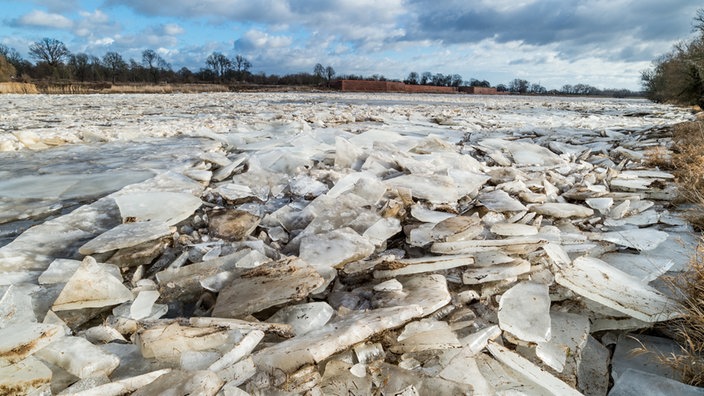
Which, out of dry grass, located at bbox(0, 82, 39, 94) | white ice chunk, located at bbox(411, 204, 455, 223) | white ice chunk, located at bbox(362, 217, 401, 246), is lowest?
white ice chunk, located at bbox(362, 217, 401, 246)

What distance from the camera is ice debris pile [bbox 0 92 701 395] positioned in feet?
2.59

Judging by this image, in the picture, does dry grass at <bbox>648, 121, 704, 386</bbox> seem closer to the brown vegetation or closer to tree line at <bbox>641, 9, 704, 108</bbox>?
tree line at <bbox>641, 9, 704, 108</bbox>

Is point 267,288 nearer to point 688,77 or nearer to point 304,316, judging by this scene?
point 304,316

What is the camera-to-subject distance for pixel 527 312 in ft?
3.33

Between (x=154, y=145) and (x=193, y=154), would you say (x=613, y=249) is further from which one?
(x=154, y=145)

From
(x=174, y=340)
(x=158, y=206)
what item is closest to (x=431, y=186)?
(x=158, y=206)

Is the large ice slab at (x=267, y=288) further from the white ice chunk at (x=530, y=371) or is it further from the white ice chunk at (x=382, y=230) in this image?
the white ice chunk at (x=530, y=371)

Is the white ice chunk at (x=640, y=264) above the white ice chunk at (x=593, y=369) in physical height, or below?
above

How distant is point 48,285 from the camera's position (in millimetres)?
1125

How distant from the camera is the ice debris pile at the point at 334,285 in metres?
0.79

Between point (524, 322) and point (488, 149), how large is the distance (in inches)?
96.5

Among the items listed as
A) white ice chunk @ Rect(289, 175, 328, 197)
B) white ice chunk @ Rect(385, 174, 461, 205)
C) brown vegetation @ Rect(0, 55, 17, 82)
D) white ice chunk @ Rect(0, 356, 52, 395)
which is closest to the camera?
white ice chunk @ Rect(0, 356, 52, 395)

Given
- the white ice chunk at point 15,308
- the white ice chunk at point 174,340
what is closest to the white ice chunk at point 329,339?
the white ice chunk at point 174,340

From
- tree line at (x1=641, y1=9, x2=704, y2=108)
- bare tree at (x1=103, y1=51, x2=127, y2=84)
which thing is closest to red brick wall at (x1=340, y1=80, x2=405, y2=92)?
tree line at (x1=641, y1=9, x2=704, y2=108)
